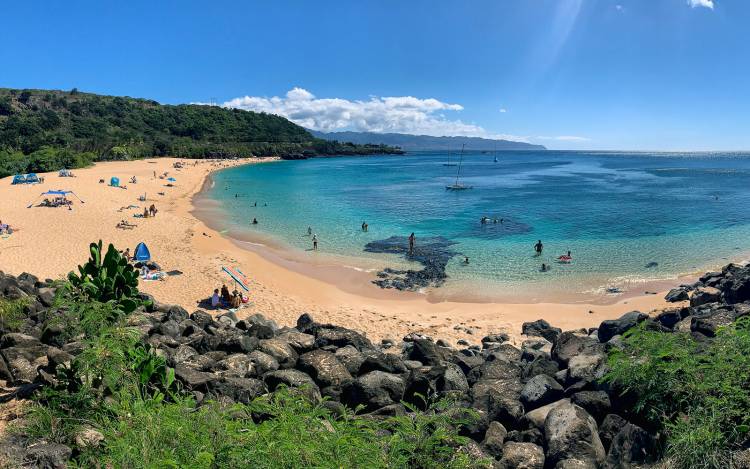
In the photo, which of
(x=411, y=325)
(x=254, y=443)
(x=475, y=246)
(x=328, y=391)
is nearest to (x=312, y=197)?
(x=475, y=246)

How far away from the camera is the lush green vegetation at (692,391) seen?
18.5ft

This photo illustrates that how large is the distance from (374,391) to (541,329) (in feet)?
34.7

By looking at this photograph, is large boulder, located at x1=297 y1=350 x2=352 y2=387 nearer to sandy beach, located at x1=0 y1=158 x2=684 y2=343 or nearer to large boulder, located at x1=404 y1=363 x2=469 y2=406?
large boulder, located at x1=404 y1=363 x2=469 y2=406

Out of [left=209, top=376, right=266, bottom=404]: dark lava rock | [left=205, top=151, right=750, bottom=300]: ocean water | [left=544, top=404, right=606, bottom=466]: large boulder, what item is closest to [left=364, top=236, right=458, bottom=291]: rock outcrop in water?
[left=205, top=151, right=750, bottom=300]: ocean water

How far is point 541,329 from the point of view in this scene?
16875 millimetres

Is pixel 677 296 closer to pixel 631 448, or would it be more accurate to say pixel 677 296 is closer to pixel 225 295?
pixel 631 448

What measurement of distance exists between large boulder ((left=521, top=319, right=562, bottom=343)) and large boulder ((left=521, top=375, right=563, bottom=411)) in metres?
7.63

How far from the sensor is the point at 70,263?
22.3m

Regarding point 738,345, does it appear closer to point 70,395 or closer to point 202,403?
point 202,403

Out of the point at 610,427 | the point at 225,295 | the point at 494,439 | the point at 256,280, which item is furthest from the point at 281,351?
the point at 256,280

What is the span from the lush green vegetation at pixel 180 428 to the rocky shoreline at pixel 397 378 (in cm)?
54

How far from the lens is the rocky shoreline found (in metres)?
6.75

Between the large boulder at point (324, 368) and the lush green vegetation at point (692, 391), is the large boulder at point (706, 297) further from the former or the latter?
the large boulder at point (324, 368)

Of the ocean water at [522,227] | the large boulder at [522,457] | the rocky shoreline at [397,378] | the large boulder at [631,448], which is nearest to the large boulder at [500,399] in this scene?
the rocky shoreline at [397,378]
